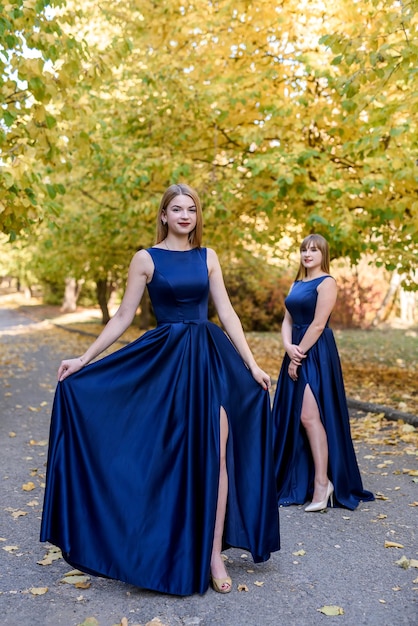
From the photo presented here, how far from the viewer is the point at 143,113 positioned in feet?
38.3

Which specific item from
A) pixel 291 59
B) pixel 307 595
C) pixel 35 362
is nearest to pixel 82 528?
pixel 307 595

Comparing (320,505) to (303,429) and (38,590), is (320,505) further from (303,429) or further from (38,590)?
(38,590)

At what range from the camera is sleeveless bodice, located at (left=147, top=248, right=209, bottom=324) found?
3883 mm

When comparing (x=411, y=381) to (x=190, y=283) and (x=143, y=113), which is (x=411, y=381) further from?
(x=190, y=283)

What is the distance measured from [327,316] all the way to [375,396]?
523 centimetres

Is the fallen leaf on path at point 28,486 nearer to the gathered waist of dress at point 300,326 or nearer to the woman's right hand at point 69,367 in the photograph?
the woman's right hand at point 69,367

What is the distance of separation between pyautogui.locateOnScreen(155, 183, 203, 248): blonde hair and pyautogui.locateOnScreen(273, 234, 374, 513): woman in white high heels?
1697 mm

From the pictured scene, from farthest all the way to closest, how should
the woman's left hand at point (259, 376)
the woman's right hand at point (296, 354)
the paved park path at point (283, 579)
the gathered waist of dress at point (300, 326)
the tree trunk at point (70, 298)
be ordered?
the tree trunk at point (70, 298)
the gathered waist of dress at point (300, 326)
the woman's right hand at point (296, 354)
the woman's left hand at point (259, 376)
the paved park path at point (283, 579)

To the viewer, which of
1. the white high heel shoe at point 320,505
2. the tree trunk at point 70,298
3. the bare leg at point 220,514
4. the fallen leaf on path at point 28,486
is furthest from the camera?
the tree trunk at point 70,298

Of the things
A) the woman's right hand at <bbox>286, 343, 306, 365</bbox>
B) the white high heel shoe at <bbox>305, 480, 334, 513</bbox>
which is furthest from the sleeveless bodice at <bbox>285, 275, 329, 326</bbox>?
the white high heel shoe at <bbox>305, 480, 334, 513</bbox>

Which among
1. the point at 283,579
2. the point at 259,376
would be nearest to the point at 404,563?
the point at 283,579

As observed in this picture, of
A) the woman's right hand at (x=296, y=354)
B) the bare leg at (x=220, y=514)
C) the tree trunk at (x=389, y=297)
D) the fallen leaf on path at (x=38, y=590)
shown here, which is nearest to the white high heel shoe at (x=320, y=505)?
the woman's right hand at (x=296, y=354)

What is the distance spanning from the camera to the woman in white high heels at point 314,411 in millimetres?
5328

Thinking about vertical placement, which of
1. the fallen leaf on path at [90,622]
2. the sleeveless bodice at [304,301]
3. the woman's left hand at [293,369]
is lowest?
the fallen leaf on path at [90,622]
